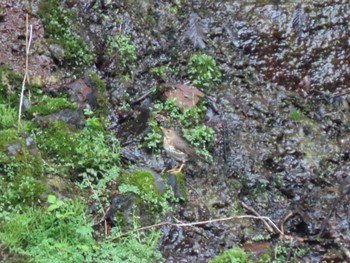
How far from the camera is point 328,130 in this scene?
251 inches

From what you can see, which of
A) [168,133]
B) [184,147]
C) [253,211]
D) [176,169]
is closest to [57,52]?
[168,133]

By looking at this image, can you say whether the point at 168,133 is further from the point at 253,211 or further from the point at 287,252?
the point at 287,252

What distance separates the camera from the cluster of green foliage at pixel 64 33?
20.3ft

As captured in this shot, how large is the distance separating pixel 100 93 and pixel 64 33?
2.97 feet

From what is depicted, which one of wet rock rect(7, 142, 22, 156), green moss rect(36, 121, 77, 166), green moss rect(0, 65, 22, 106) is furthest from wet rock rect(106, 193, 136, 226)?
green moss rect(0, 65, 22, 106)

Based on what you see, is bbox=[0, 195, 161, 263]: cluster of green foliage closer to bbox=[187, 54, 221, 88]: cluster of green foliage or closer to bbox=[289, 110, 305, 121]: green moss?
bbox=[187, 54, 221, 88]: cluster of green foliage

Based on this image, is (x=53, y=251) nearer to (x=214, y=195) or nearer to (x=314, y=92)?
(x=214, y=195)

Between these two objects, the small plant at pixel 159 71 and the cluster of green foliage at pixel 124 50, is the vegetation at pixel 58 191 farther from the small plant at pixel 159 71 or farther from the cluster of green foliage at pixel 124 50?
the small plant at pixel 159 71

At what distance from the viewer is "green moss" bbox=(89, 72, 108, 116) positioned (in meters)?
5.93

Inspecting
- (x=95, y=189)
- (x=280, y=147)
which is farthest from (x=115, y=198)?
(x=280, y=147)

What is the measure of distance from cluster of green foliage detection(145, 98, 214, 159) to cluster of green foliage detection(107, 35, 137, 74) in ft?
2.33

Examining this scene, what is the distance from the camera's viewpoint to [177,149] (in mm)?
5598

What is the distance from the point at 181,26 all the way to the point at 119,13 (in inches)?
32.2

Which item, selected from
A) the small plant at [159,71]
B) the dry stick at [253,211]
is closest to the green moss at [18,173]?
the small plant at [159,71]
